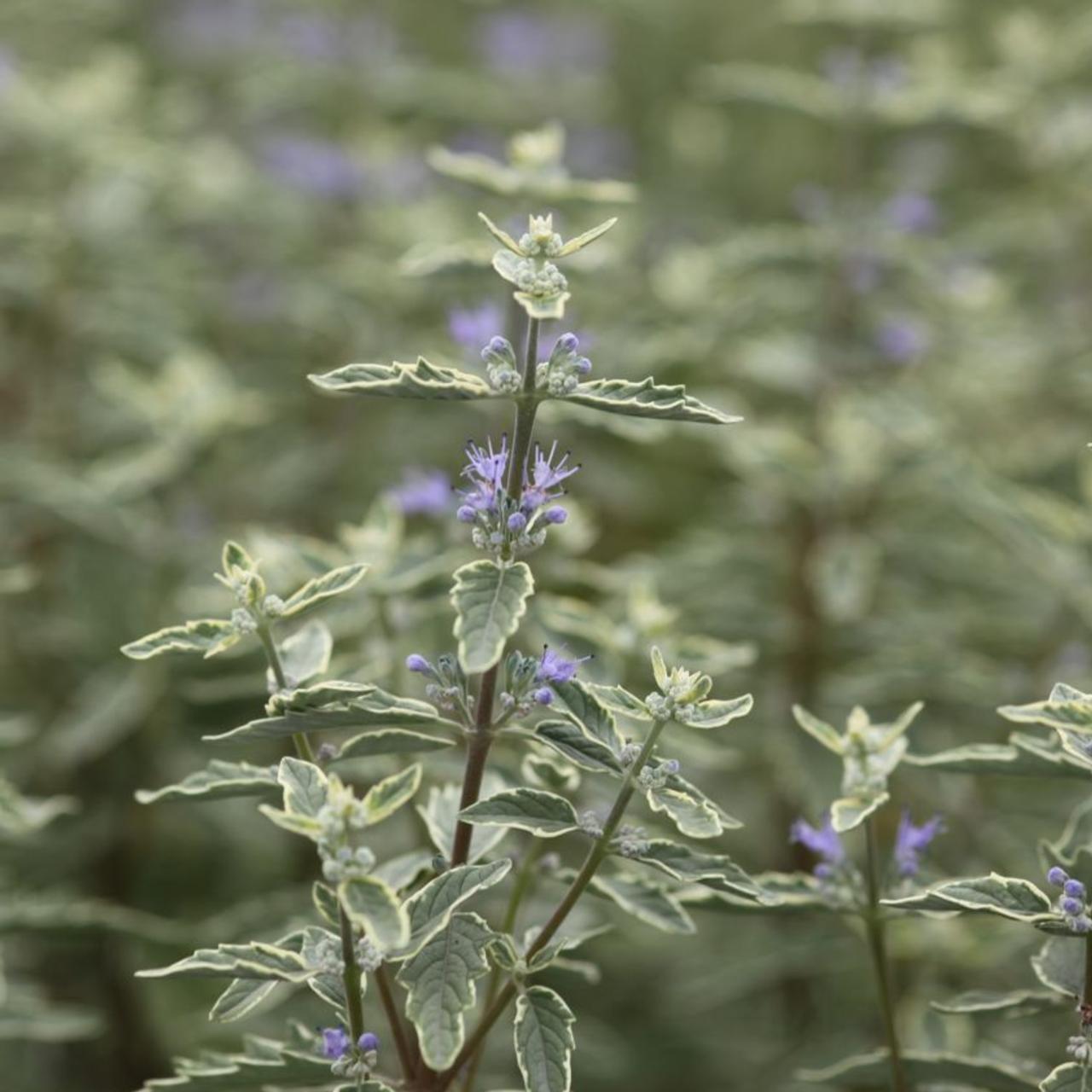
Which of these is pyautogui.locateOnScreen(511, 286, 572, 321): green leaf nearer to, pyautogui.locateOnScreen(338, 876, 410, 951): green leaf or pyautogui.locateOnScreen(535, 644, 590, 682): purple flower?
pyautogui.locateOnScreen(535, 644, 590, 682): purple flower

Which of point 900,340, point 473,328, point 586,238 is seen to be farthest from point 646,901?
point 900,340

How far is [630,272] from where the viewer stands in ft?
Answer: 11.3

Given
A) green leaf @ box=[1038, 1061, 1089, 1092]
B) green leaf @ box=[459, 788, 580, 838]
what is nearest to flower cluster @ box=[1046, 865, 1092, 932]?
green leaf @ box=[1038, 1061, 1089, 1092]

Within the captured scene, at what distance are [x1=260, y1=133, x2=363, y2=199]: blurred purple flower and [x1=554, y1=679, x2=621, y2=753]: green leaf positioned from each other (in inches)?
92.9

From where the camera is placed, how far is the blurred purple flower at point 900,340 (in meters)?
2.61

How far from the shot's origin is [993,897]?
4.14 feet

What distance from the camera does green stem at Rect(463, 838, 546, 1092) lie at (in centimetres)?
141

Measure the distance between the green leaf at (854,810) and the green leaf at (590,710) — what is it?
231 mm

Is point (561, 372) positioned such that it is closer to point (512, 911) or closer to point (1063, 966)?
point (512, 911)

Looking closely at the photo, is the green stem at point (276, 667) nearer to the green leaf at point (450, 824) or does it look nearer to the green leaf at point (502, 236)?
the green leaf at point (450, 824)

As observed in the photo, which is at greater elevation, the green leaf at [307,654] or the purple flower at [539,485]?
the purple flower at [539,485]

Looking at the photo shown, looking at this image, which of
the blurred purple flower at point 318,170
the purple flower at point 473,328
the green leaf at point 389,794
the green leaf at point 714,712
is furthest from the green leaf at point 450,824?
the blurred purple flower at point 318,170

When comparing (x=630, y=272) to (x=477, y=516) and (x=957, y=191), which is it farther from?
(x=477, y=516)

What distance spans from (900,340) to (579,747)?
1.61 meters
